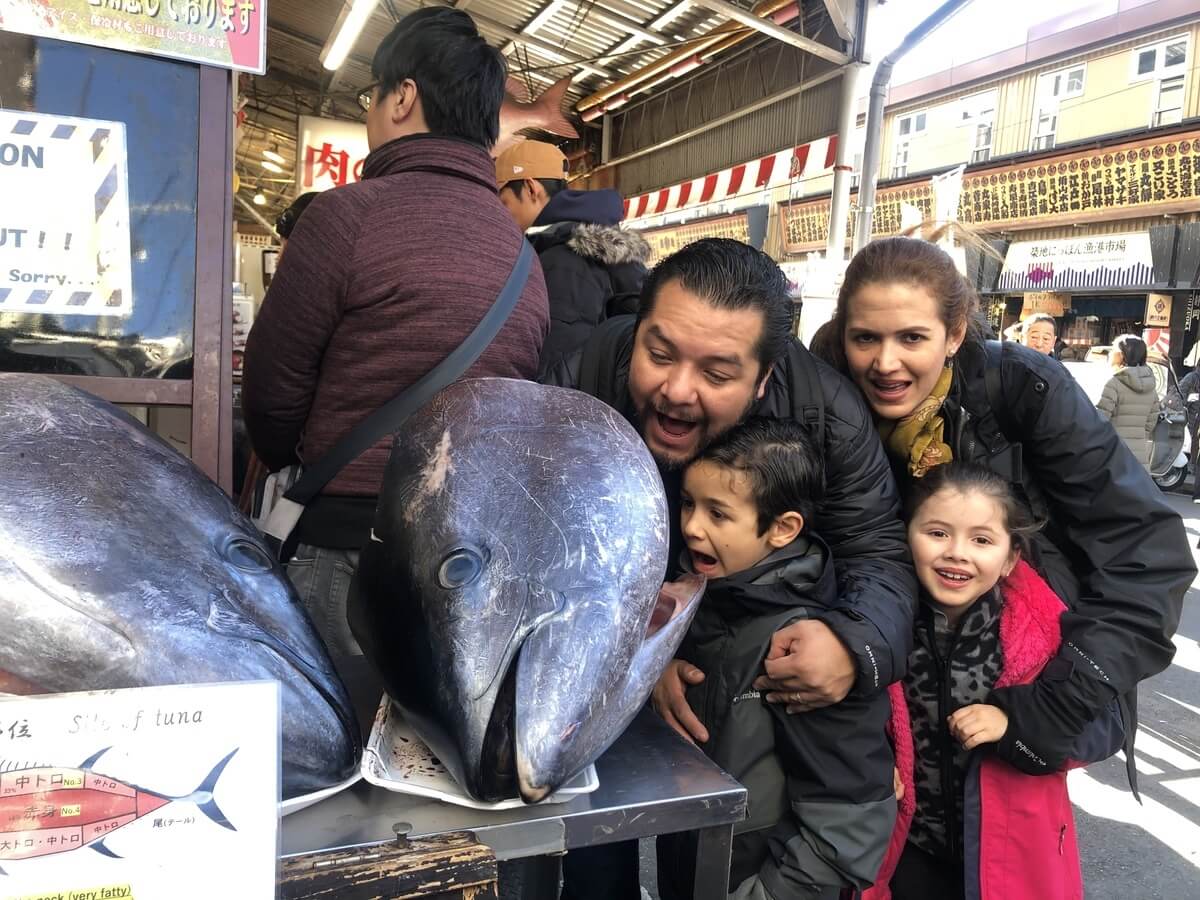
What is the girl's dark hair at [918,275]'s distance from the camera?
6.43ft

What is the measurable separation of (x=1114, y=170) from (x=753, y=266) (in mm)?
13735

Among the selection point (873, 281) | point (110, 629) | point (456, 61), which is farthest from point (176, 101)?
point (873, 281)

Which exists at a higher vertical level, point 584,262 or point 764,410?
point 584,262

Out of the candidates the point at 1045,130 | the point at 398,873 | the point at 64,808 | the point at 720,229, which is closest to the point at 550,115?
the point at 398,873

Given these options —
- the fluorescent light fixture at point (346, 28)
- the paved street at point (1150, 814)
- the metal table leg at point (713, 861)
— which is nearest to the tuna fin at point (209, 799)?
the metal table leg at point (713, 861)

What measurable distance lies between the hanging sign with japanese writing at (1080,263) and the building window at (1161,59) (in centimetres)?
301

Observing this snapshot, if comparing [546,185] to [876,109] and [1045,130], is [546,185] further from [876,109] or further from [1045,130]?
[1045,130]

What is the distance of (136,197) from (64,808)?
124 centimetres

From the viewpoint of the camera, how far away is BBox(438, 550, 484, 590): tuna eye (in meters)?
1.03

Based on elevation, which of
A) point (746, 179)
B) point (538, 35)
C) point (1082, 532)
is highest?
point (538, 35)

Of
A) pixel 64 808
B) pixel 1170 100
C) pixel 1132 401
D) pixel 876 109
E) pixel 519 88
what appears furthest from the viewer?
pixel 1170 100

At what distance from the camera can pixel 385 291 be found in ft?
5.58

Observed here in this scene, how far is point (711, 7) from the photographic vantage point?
21.7 ft

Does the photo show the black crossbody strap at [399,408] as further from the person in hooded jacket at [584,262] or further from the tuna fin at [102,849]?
the tuna fin at [102,849]
